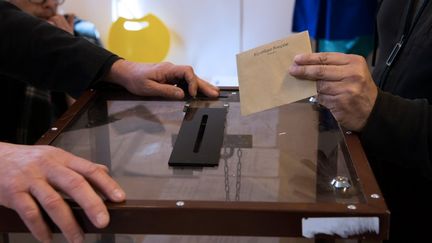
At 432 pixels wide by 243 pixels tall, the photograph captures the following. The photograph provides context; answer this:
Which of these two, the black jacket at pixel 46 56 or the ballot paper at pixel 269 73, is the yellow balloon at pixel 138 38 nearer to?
the black jacket at pixel 46 56

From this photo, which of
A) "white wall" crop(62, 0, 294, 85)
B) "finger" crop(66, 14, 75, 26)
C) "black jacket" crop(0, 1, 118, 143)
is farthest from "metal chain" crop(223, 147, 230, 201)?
"white wall" crop(62, 0, 294, 85)

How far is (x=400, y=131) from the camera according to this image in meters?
0.76

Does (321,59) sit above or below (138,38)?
above

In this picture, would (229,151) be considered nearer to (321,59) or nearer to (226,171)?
(226,171)

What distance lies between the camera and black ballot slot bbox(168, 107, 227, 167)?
0.68 m

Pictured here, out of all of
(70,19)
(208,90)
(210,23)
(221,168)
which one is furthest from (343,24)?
(221,168)

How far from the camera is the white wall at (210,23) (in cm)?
266

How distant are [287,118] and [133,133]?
8.8 inches

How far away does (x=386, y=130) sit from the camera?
76cm


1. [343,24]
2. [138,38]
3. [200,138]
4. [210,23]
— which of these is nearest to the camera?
[200,138]

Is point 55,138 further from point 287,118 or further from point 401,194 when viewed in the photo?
point 401,194

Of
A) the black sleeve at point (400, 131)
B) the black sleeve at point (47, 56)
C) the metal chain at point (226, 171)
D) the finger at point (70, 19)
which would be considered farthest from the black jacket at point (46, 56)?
the finger at point (70, 19)

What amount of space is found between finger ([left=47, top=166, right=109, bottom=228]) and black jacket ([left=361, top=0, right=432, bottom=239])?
38 centimetres

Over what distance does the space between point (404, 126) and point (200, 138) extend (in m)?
0.27
